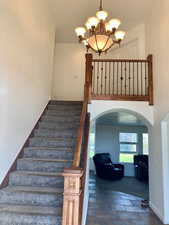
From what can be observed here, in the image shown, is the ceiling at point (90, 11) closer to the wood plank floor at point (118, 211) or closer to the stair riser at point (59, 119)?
the stair riser at point (59, 119)

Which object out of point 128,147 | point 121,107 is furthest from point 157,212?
point 128,147

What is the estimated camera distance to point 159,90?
4.19 metres

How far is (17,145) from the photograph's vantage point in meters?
3.44

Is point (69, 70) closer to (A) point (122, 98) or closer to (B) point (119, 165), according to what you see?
(A) point (122, 98)

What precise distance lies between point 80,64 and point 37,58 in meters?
3.01

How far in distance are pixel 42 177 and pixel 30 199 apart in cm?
41

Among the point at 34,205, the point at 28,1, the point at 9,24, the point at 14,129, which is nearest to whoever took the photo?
the point at 34,205

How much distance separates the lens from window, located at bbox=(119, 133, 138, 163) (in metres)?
10.2

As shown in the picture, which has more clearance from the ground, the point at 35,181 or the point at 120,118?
the point at 120,118

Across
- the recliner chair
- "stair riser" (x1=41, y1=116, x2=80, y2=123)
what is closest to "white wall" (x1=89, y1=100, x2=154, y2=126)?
"stair riser" (x1=41, y1=116, x2=80, y2=123)

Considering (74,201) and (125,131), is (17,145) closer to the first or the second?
(74,201)

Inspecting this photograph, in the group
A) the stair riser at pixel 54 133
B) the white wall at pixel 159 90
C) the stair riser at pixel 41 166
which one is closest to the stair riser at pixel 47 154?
the stair riser at pixel 41 166

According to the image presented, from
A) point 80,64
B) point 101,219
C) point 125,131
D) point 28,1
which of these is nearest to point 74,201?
point 101,219

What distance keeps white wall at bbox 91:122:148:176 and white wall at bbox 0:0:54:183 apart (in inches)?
Result: 235
